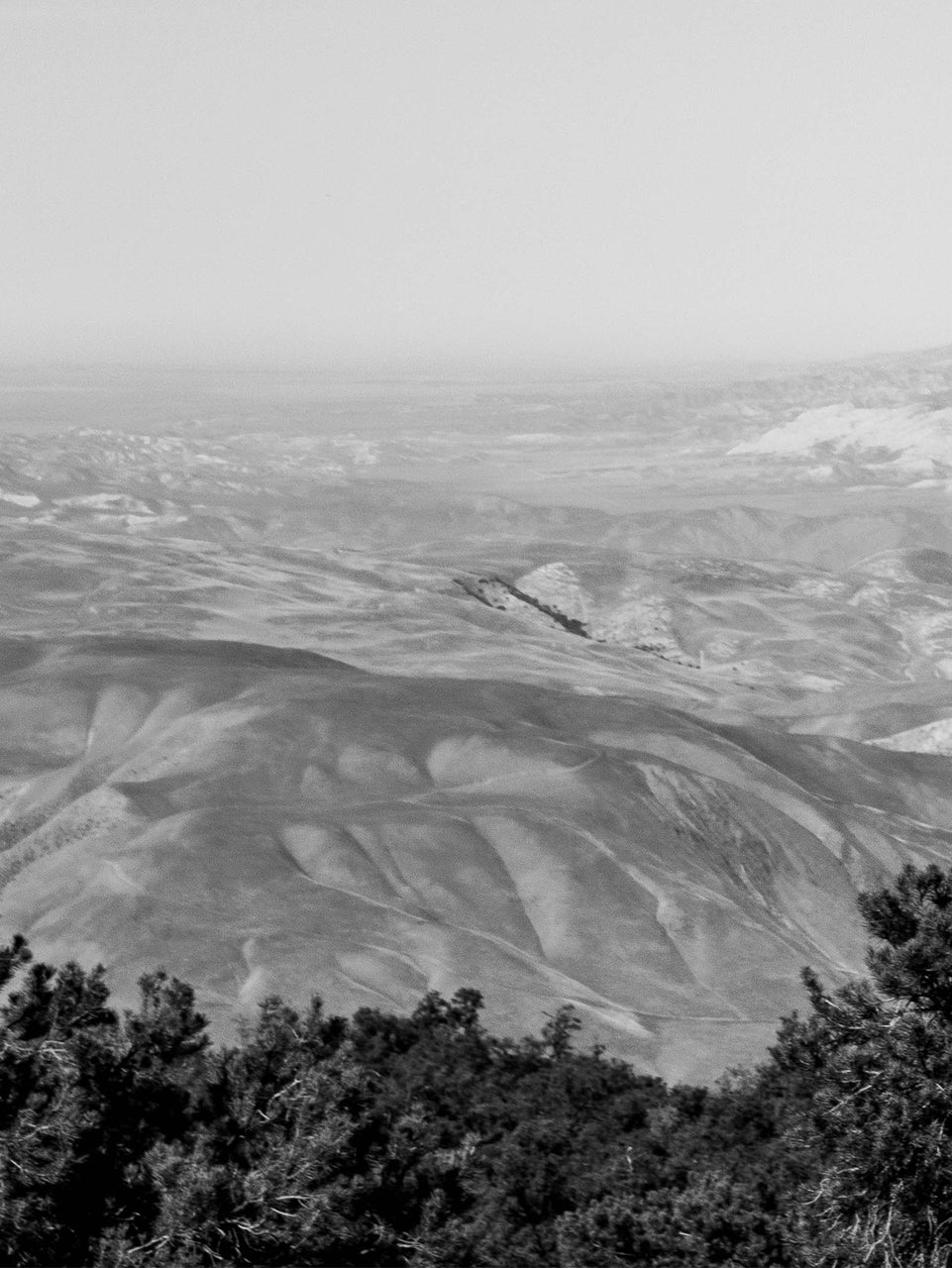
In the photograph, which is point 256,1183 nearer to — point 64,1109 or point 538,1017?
point 64,1109

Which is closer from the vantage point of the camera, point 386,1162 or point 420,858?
point 386,1162

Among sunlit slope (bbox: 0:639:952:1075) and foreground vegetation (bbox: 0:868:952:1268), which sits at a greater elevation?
foreground vegetation (bbox: 0:868:952:1268)

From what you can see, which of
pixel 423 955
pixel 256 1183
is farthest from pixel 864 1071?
pixel 423 955

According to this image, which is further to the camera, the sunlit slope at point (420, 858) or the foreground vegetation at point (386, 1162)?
the sunlit slope at point (420, 858)

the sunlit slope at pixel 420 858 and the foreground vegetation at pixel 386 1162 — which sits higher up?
the foreground vegetation at pixel 386 1162

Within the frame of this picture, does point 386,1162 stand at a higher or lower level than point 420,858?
higher
